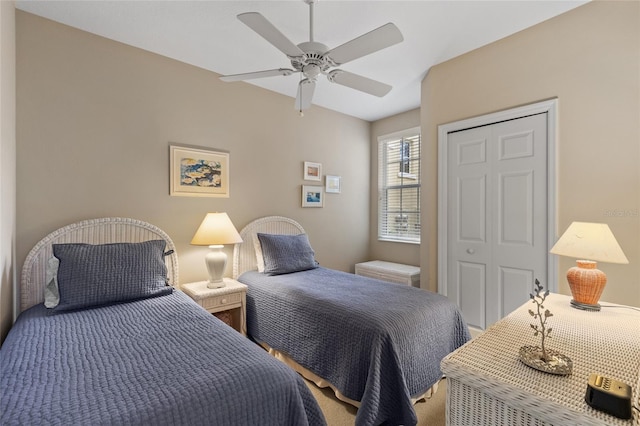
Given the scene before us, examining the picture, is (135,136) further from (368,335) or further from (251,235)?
(368,335)

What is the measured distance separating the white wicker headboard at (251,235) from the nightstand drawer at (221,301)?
1.52 feet

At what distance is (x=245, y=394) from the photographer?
1106 millimetres

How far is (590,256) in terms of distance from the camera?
159cm

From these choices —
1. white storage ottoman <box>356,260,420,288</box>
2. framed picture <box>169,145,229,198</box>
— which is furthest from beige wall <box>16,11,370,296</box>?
white storage ottoman <box>356,260,420,288</box>

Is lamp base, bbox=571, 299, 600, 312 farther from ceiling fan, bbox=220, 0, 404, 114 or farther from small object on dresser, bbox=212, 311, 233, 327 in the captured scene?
small object on dresser, bbox=212, 311, 233, 327

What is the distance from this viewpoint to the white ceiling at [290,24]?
2.03 m

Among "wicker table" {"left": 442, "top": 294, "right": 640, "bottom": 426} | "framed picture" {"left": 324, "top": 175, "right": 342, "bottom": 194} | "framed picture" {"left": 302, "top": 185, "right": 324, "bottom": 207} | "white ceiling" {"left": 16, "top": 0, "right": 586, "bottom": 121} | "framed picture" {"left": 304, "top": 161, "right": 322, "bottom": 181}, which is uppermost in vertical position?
"white ceiling" {"left": 16, "top": 0, "right": 586, "bottom": 121}

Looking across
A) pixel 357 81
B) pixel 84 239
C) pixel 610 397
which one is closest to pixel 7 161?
pixel 84 239

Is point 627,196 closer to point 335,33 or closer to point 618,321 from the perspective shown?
point 618,321

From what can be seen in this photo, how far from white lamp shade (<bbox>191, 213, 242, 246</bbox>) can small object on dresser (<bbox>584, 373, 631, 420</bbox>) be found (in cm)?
241

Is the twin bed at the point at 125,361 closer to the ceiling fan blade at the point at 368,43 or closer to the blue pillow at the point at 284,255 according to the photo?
the blue pillow at the point at 284,255

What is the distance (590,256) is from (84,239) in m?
3.36

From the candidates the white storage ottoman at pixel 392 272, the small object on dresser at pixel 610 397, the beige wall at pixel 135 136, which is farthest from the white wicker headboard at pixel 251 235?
the small object on dresser at pixel 610 397

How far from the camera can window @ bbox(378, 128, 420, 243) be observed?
4.03m
